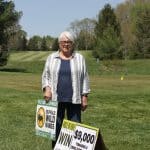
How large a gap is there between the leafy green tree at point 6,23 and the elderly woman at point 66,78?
54.0 m

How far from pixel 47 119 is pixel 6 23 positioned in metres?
57.2

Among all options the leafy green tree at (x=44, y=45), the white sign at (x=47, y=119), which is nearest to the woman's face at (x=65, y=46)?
the white sign at (x=47, y=119)

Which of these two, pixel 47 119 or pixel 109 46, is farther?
pixel 109 46

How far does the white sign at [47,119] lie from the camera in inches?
333

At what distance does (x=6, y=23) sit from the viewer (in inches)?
2557

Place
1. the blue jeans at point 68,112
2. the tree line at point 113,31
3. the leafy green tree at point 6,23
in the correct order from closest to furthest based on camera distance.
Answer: the blue jeans at point 68,112
the leafy green tree at point 6,23
the tree line at point 113,31

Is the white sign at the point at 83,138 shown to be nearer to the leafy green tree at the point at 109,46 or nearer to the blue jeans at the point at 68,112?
the blue jeans at the point at 68,112

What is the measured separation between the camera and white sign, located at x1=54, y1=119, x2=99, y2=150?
24.5 ft

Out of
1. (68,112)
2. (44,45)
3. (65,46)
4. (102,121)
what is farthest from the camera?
(44,45)

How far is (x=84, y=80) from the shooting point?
8.59 m

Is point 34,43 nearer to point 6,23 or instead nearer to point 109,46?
point 109,46

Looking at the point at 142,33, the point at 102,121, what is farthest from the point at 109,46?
the point at 102,121

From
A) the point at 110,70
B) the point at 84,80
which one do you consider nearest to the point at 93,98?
the point at 84,80

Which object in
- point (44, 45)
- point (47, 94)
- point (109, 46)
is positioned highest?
point (47, 94)
